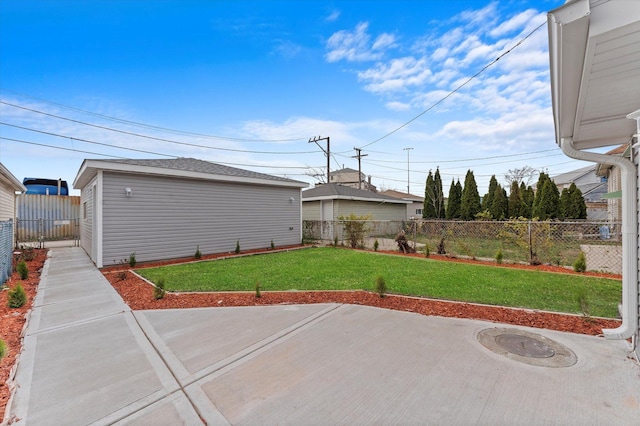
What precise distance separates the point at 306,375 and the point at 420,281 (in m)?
4.18

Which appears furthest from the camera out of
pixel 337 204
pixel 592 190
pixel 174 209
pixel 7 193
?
pixel 592 190

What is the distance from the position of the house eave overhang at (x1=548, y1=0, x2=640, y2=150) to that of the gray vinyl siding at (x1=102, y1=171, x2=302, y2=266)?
979 centimetres

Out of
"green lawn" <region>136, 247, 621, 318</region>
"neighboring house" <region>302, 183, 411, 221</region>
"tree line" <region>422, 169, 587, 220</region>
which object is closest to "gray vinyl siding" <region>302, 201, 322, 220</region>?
"neighboring house" <region>302, 183, 411, 221</region>

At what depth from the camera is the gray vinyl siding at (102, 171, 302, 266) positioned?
8.23 m

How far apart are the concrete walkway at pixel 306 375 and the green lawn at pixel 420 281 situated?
1.51 metres

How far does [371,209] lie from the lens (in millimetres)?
19578

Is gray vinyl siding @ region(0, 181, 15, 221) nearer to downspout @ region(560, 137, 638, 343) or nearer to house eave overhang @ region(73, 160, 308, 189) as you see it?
house eave overhang @ region(73, 160, 308, 189)

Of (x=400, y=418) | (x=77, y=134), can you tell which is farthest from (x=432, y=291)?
(x=77, y=134)

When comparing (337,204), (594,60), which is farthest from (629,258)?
(337,204)

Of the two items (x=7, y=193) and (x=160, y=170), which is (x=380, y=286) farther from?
(x=7, y=193)

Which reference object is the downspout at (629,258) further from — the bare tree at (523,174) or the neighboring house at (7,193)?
the bare tree at (523,174)

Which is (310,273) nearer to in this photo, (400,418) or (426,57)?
(400,418)

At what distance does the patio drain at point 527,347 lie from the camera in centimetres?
268

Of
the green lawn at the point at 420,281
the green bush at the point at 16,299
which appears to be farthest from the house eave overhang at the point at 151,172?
the green bush at the point at 16,299
